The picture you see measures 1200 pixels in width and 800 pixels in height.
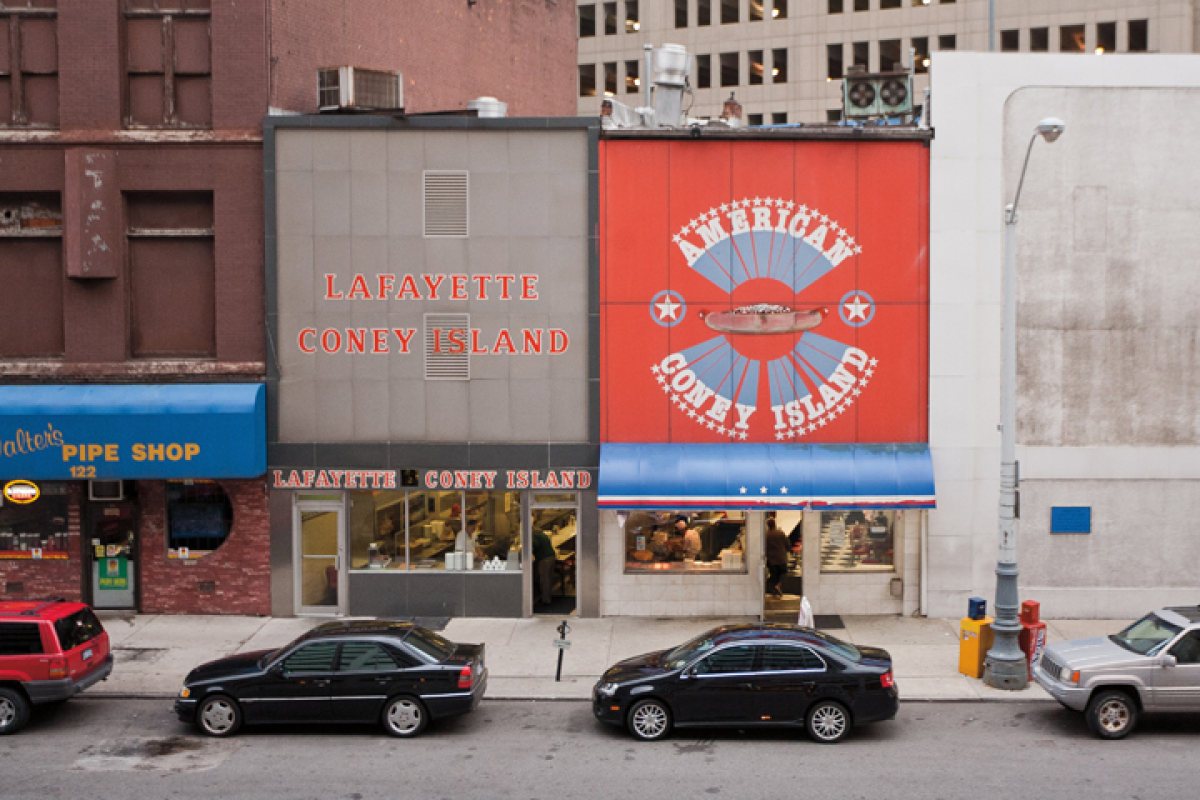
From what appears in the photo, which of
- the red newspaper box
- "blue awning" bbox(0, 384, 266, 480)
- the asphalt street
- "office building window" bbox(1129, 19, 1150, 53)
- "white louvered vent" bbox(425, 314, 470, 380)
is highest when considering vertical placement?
"office building window" bbox(1129, 19, 1150, 53)

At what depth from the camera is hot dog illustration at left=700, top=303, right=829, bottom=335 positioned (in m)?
18.0

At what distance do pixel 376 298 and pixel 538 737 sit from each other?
29.9 feet

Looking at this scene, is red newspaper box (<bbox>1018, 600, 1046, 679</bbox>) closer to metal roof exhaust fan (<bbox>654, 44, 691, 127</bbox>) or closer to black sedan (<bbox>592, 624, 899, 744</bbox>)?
black sedan (<bbox>592, 624, 899, 744</bbox>)

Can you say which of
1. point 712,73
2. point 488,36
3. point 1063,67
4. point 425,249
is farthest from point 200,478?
point 712,73

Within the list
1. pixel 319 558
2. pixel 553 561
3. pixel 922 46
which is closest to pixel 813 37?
pixel 922 46

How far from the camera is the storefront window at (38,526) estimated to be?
60.4 ft

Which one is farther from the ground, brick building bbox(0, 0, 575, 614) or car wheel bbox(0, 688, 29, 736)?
brick building bbox(0, 0, 575, 614)

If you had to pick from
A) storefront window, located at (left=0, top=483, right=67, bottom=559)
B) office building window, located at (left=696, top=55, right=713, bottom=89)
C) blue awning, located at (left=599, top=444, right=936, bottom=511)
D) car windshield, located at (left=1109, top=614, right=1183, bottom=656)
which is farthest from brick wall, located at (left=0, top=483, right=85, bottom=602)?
office building window, located at (left=696, top=55, right=713, bottom=89)

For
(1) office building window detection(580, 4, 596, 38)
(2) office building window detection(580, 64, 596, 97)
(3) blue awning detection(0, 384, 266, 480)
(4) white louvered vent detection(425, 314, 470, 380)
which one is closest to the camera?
(3) blue awning detection(0, 384, 266, 480)

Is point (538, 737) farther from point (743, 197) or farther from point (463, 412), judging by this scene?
point (743, 197)

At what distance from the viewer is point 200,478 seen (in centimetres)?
1795

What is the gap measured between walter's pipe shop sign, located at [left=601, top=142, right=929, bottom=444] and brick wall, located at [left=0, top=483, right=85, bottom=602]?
1039 centimetres

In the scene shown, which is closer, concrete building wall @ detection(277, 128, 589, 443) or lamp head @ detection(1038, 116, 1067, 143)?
lamp head @ detection(1038, 116, 1067, 143)

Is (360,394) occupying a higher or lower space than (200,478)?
higher
